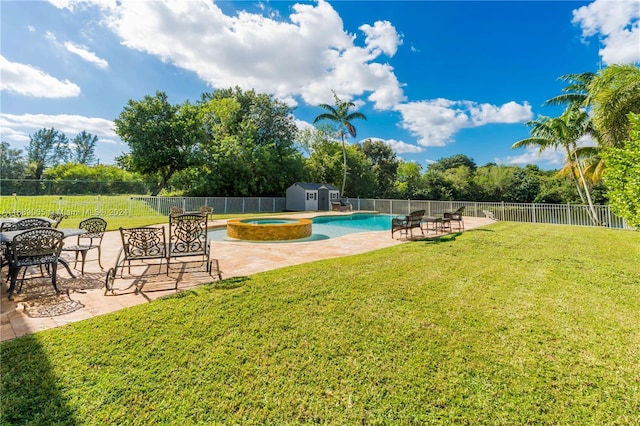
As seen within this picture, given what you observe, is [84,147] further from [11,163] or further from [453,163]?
[453,163]

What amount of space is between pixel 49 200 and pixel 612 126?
2585cm

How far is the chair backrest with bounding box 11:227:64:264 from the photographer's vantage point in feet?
11.6

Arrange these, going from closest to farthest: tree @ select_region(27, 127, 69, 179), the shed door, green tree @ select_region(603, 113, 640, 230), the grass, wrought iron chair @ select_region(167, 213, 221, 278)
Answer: the grass, wrought iron chair @ select_region(167, 213, 221, 278), green tree @ select_region(603, 113, 640, 230), the shed door, tree @ select_region(27, 127, 69, 179)

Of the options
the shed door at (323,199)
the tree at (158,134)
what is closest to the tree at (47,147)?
the tree at (158,134)

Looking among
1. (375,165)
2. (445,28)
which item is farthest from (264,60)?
(375,165)

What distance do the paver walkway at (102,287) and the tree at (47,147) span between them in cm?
6442

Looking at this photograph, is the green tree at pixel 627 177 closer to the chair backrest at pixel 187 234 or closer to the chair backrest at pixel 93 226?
the chair backrest at pixel 187 234

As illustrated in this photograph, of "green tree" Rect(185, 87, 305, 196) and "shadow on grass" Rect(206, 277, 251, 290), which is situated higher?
"green tree" Rect(185, 87, 305, 196)

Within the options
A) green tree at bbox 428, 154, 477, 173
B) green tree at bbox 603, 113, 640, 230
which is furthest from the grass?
green tree at bbox 428, 154, 477, 173

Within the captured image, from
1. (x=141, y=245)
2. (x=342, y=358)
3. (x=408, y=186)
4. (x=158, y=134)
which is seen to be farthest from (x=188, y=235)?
(x=408, y=186)

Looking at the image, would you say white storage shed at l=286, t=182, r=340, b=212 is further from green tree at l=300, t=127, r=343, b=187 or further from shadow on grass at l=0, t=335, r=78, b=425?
shadow on grass at l=0, t=335, r=78, b=425

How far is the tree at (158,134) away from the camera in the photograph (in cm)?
1988

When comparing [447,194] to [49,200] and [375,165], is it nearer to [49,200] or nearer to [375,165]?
[375,165]

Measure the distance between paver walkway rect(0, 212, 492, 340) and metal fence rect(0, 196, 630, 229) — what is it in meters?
11.2
